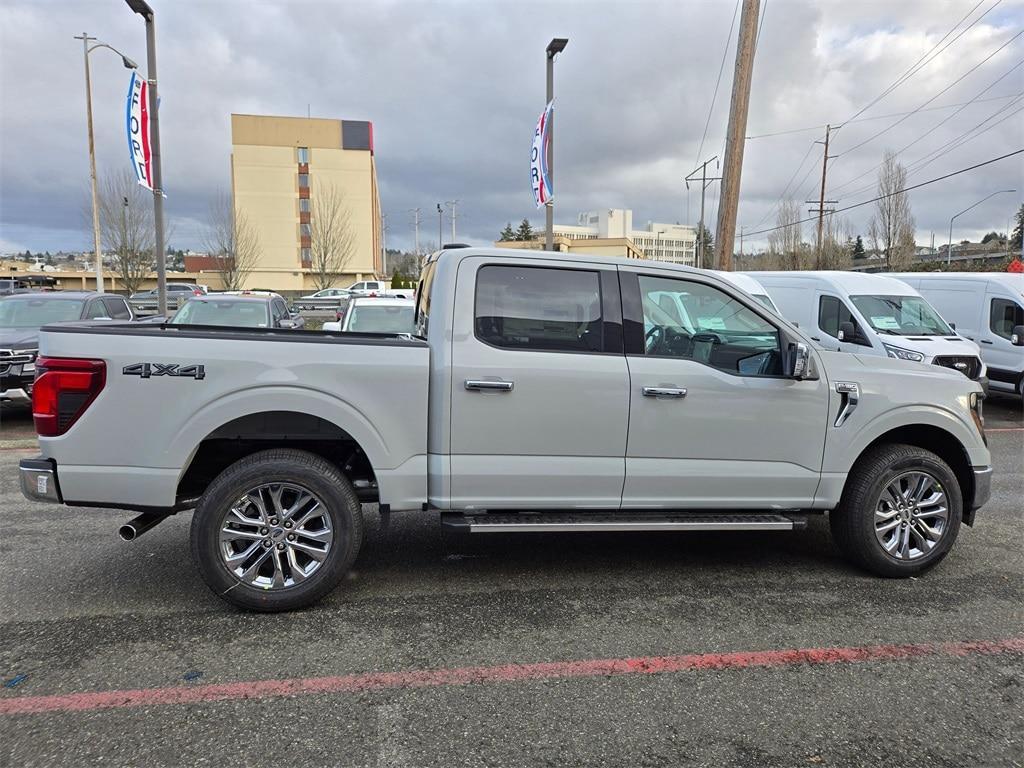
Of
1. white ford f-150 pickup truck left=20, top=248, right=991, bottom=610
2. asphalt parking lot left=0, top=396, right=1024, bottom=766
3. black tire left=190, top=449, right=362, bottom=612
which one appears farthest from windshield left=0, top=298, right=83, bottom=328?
black tire left=190, top=449, right=362, bottom=612

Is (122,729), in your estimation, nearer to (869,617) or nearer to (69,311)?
(869,617)

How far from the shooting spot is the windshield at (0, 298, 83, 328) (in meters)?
10.0

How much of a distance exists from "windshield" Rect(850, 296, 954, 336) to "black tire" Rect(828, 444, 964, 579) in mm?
7343

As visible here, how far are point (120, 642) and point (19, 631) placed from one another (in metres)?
0.58

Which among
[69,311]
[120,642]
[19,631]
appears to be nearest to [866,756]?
[120,642]

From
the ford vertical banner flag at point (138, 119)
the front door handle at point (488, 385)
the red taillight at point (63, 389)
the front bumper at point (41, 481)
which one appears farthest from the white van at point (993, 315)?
the ford vertical banner flag at point (138, 119)

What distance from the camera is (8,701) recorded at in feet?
9.67

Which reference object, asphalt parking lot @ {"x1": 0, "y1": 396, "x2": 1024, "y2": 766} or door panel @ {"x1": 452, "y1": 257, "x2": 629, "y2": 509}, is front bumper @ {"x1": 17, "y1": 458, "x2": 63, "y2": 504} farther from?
door panel @ {"x1": 452, "y1": 257, "x2": 629, "y2": 509}

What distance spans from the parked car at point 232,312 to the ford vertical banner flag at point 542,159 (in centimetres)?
578

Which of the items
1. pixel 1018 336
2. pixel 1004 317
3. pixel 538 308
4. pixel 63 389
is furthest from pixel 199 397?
pixel 1004 317

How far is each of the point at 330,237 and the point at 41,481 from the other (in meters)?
54.5

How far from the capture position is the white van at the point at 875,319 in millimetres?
10188

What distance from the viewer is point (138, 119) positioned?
11.6m

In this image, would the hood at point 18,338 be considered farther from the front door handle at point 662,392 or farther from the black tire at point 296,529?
the front door handle at point 662,392
